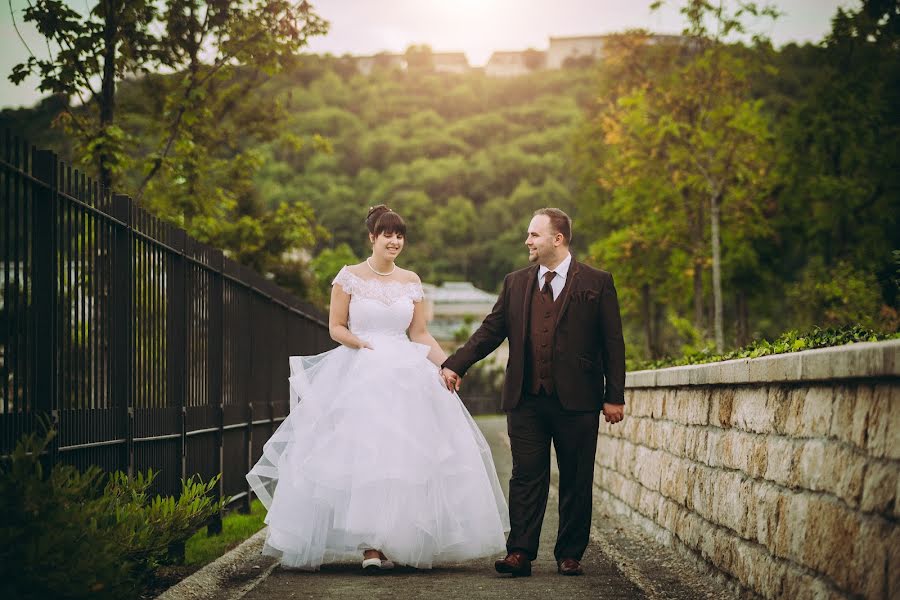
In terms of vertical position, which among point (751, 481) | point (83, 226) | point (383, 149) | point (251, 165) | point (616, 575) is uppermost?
point (383, 149)

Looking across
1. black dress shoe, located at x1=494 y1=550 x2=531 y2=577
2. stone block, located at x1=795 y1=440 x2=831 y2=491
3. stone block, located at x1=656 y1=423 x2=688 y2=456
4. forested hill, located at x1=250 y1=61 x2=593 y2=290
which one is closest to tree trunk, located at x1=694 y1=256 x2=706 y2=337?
stone block, located at x1=656 y1=423 x2=688 y2=456

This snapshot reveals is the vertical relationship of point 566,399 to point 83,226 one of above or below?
below

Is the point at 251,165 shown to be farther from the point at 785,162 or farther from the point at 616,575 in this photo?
the point at 785,162

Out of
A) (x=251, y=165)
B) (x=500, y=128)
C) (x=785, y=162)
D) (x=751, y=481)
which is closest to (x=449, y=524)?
(x=751, y=481)

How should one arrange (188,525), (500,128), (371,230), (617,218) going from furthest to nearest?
(500,128) < (617,218) < (371,230) < (188,525)

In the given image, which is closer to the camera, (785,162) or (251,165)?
(251,165)

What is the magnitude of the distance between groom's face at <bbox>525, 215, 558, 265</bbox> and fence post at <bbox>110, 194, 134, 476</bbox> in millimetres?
2552

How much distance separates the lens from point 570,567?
23.7 feet

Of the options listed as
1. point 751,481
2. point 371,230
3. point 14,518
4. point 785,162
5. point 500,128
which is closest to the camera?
point 14,518

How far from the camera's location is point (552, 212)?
7.46 m

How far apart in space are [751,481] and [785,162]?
33.1 metres

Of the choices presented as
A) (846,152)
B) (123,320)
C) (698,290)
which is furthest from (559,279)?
(846,152)

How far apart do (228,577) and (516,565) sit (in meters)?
1.82

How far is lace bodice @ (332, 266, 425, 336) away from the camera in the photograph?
314 inches
